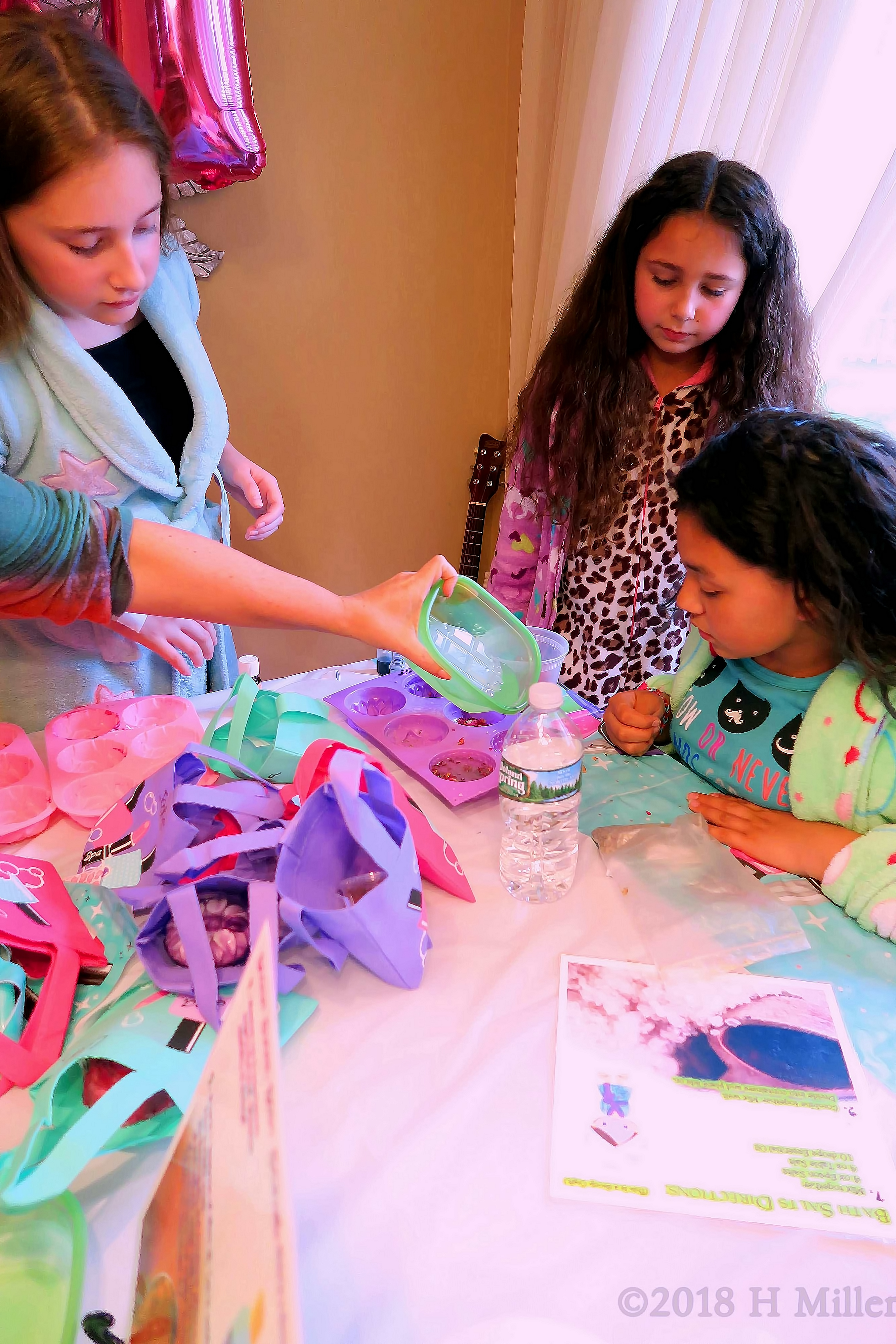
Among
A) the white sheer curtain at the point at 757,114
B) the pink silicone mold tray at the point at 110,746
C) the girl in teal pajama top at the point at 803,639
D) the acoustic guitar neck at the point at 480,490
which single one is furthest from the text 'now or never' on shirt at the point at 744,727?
the acoustic guitar neck at the point at 480,490

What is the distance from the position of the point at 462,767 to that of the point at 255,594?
37cm

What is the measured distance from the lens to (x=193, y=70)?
1.58 meters

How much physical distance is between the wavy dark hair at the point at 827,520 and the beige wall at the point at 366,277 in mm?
1720

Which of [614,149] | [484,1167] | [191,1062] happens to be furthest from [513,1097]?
[614,149]

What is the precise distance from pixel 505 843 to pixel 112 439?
0.93 meters

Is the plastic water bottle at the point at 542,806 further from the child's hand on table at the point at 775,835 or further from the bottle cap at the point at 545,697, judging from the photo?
the child's hand on table at the point at 775,835

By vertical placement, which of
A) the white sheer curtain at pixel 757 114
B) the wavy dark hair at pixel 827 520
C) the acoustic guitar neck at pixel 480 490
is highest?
the white sheer curtain at pixel 757 114

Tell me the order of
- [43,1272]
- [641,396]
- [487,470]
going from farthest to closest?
[487,470] < [641,396] < [43,1272]

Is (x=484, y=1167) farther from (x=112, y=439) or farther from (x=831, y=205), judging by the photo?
(x=831, y=205)

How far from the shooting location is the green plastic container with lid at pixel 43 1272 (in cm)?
52

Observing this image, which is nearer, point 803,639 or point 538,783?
point 538,783

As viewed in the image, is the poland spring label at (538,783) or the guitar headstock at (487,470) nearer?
the poland spring label at (538,783)

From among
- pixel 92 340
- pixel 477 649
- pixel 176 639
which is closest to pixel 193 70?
pixel 92 340

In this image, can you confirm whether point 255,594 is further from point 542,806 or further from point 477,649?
point 542,806
